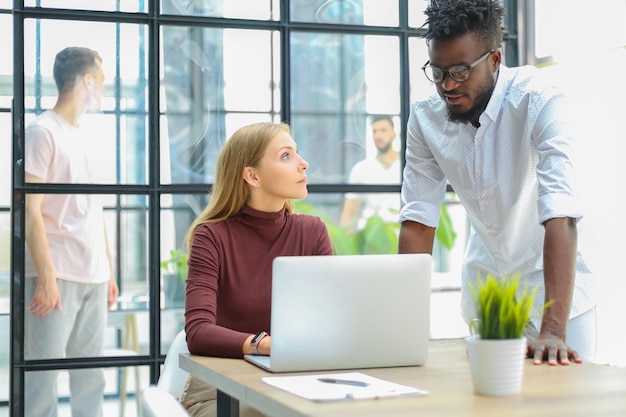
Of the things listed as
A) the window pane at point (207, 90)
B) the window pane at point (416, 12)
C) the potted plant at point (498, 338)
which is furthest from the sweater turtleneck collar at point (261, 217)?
the window pane at point (416, 12)

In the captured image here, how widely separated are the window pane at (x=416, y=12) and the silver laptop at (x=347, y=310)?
211 centimetres

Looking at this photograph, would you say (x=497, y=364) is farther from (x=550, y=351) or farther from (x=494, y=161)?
(x=494, y=161)

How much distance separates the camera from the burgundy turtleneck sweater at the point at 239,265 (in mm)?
2332

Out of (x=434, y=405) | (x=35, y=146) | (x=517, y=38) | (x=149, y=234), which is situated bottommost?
(x=434, y=405)

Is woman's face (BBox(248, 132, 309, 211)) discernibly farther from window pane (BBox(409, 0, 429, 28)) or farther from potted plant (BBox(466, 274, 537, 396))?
window pane (BBox(409, 0, 429, 28))

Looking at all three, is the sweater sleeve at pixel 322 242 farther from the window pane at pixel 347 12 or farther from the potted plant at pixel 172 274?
the window pane at pixel 347 12

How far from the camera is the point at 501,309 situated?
158cm

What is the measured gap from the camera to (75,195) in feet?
11.4

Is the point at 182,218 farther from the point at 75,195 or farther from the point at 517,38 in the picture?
the point at 517,38

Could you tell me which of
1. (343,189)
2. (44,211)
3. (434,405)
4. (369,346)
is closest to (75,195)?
(44,211)

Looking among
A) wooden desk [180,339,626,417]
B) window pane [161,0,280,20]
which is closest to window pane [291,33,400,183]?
window pane [161,0,280,20]

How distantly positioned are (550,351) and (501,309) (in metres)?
0.52

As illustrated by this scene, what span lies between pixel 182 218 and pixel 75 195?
0.42 meters

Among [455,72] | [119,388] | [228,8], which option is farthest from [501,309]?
[228,8]
